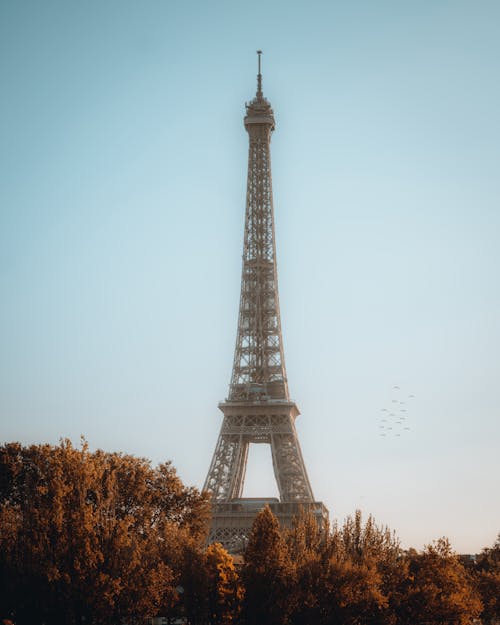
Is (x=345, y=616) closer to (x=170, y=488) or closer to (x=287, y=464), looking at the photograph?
(x=170, y=488)

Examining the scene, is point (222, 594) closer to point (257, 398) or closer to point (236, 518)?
point (236, 518)

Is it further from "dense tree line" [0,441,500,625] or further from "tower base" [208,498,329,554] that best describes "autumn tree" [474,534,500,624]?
"tower base" [208,498,329,554]

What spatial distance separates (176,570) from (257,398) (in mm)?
52880

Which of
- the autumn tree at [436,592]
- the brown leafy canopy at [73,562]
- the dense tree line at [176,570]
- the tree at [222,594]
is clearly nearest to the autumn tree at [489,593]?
the dense tree line at [176,570]

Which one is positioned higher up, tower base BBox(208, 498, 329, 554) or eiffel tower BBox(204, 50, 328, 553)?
eiffel tower BBox(204, 50, 328, 553)

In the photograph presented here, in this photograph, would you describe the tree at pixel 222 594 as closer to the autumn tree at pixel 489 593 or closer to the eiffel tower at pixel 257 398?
the autumn tree at pixel 489 593

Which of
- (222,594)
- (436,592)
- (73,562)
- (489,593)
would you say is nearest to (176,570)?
(222,594)

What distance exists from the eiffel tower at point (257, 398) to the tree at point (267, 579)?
44.8 meters

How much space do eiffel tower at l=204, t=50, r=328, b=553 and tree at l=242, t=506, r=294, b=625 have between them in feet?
147

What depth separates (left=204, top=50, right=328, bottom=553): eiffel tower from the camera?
317 feet

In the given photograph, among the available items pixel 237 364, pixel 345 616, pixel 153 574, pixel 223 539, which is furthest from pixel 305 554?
pixel 237 364

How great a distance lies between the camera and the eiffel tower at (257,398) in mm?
96500

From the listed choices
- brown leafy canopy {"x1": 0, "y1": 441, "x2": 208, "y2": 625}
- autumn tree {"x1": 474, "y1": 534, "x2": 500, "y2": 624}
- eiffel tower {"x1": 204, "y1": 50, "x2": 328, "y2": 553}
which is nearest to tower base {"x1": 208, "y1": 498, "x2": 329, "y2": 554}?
eiffel tower {"x1": 204, "y1": 50, "x2": 328, "y2": 553}

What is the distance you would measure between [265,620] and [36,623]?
11208 millimetres
